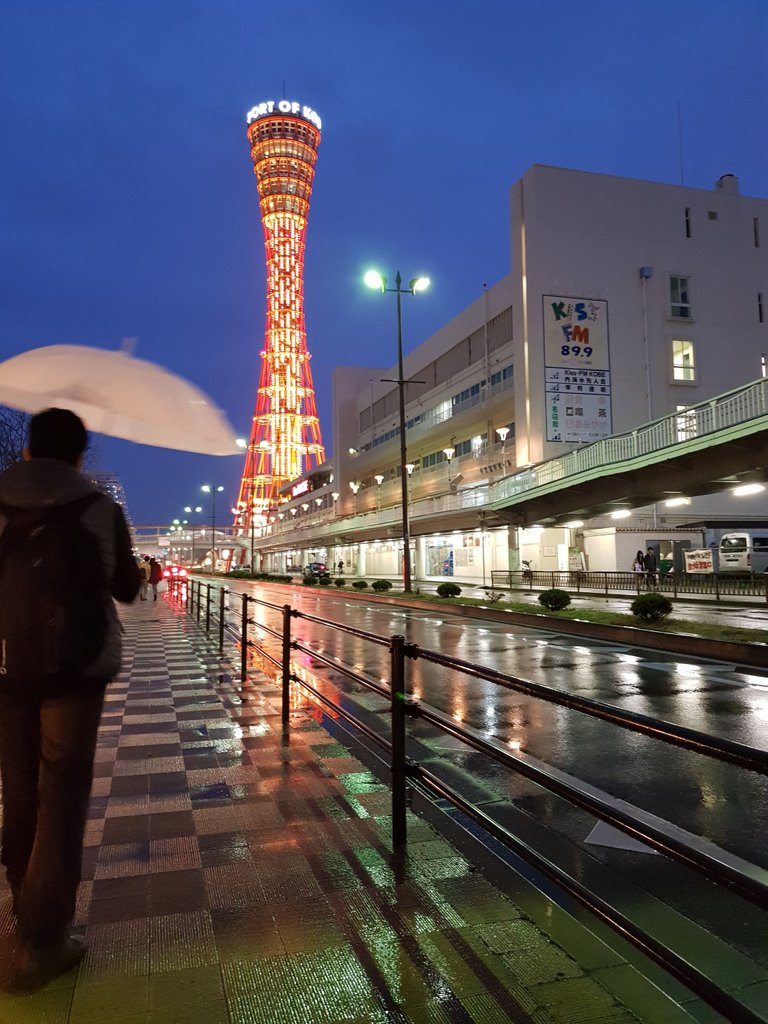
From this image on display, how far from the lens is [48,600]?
8.79ft

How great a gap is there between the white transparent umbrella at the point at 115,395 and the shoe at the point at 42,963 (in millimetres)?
2255

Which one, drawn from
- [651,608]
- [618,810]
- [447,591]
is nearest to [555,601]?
[651,608]

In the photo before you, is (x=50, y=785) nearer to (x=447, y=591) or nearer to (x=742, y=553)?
(x=447, y=591)

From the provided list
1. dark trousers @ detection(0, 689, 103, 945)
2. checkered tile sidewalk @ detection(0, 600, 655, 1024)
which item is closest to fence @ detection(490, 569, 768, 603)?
checkered tile sidewalk @ detection(0, 600, 655, 1024)

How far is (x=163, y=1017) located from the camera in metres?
2.54

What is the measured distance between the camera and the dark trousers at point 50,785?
273cm

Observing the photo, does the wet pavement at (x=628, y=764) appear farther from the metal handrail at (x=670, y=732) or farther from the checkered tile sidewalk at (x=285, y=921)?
the metal handrail at (x=670, y=732)

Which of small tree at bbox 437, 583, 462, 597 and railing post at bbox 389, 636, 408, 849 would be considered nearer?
railing post at bbox 389, 636, 408, 849

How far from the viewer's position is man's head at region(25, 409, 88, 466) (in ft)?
9.73

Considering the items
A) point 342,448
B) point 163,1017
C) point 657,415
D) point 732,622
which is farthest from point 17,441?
point 342,448

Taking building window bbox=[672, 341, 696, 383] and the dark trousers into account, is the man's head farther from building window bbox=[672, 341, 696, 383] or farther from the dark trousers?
building window bbox=[672, 341, 696, 383]

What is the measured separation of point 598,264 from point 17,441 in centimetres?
3435

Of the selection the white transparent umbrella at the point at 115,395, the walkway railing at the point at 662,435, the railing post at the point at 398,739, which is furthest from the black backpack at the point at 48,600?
the walkway railing at the point at 662,435

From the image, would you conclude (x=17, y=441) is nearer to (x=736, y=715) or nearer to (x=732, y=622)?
(x=732, y=622)
